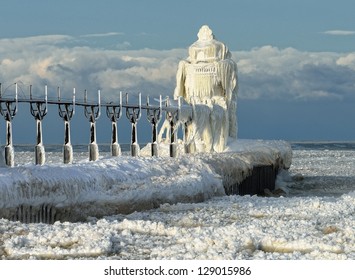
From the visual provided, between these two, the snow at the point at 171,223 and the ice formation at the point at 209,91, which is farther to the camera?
the ice formation at the point at 209,91

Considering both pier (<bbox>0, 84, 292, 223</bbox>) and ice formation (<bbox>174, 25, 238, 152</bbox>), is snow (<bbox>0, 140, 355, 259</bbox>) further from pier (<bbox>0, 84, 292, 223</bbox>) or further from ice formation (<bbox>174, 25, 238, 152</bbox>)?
ice formation (<bbox>174, 25, 238, 152</bbox>)

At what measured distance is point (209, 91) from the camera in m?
34.8

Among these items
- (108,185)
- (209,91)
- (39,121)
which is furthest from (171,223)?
(209,91)

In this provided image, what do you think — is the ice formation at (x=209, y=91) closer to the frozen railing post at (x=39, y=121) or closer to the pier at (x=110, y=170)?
the pier at (x=110, y=170)

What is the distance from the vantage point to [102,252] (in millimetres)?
11094

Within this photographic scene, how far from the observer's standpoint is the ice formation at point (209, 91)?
3394 centimetres

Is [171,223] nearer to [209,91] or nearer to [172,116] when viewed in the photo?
[172,116]

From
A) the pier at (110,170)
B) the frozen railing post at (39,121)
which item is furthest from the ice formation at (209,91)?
the frozen railing post at (39,121)

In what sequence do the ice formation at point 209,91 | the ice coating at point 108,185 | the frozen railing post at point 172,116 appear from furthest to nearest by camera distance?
the ice formation at point 209,91 → the frozen railing post at point 172,116 → the ice coating at point 108,185

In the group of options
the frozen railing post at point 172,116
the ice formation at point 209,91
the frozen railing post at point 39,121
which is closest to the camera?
the frozen railing post at point 39,121

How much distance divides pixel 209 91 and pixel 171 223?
20.8 meters

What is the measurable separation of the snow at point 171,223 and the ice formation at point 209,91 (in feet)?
37.5
